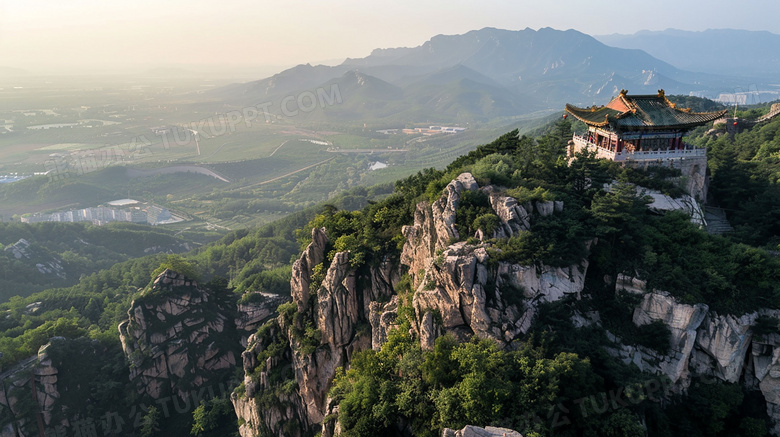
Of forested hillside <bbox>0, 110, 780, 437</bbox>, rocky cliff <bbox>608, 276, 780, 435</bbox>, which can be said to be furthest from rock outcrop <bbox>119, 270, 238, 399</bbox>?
rocky cliff <bbox>608, 276, 780, 435</bbox>

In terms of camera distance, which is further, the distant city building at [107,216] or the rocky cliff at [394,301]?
the distant city building at [107,216]

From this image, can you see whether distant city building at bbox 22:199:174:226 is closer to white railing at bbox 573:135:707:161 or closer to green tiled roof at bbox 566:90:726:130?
green tiled roof at bbox 566:90:726:130

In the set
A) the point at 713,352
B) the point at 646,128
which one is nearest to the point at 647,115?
the point at 646,128

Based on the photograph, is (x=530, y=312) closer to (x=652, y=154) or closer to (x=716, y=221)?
(x=652, y=154)

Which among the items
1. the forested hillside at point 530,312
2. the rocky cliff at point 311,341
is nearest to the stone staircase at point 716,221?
the forested hillside at point 530,312

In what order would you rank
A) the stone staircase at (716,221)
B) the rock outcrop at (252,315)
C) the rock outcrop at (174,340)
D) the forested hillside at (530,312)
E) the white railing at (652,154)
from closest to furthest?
the forested hillside at (530,312) → the stone staircase at (716,221) → the white railing at (652,154) → the rock outcrop at (174,340) → the rock outcrop at (252,315)

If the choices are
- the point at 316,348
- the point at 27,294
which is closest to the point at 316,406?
the point at 316,348

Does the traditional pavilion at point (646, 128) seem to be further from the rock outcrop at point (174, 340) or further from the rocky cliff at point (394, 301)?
the rock outcrop at point (174, 340)
